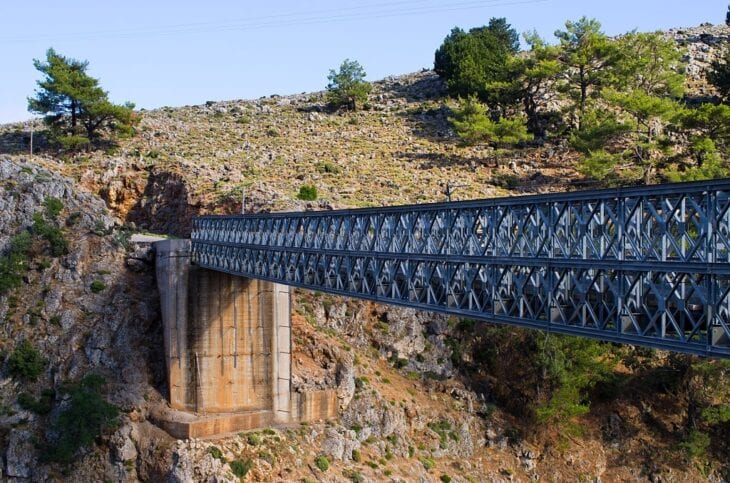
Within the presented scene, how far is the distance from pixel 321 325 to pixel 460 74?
143ft

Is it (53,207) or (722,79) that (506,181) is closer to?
(722,79)

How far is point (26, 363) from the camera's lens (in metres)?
39.2

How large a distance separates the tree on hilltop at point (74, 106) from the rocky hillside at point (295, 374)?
609 centimetres

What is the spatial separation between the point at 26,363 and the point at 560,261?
28.2 meters

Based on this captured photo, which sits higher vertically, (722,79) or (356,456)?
(722,79)

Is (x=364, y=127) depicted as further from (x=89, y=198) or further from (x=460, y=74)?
(x=89, y=198)

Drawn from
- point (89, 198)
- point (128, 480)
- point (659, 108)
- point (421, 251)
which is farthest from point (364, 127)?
point (421, 251)

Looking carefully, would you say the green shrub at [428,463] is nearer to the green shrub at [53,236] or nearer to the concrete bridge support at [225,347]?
the concrete bridge support at [225,347]

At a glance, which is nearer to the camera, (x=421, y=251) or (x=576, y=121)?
(x=421, y=251)

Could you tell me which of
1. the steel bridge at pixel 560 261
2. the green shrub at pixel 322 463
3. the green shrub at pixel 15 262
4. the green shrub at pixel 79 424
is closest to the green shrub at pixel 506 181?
the green shrub at pixel 322 463

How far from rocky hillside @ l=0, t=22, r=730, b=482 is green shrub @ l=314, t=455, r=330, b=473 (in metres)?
0.09

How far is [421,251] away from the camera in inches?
930

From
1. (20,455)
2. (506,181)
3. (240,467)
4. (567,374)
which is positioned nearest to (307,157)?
(506,181)

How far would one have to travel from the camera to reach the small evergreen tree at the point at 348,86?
87438 millimetres
